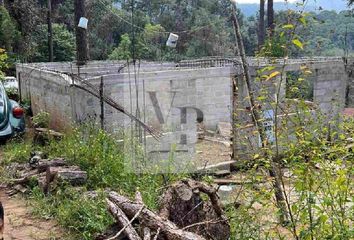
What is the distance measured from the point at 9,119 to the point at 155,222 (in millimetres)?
4490

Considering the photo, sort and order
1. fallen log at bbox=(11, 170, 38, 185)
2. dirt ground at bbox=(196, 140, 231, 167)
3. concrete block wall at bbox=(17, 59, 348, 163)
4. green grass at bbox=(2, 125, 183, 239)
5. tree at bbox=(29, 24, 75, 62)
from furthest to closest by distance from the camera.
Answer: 1. tree at bbox=(29, 24, 75, 62)
2. dirt ground at bbox=(196, 140, 231, 167)
3. concrete block wall at bbox=(17, 59, 348, 163)
4. fallen log at bbox=(11, 170, 38, 185)
5. green grass at bbox=(2, 125, 183, 239)

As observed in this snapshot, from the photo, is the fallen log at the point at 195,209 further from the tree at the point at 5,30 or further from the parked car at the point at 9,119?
the tree at the point at 5,30

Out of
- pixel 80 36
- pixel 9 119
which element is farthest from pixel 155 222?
pixel 80 36

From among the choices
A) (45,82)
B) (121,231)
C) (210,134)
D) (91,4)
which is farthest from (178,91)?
(91,4)

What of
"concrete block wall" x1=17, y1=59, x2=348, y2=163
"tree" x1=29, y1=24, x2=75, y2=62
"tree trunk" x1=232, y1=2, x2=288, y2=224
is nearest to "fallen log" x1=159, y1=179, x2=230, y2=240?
"tree trunk" x1=232, y1=2, x2=288, y2=224

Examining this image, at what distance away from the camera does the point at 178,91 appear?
29.6 ft

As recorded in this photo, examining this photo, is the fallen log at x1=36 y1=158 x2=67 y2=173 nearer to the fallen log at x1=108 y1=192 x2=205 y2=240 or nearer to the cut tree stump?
the cut tree stump

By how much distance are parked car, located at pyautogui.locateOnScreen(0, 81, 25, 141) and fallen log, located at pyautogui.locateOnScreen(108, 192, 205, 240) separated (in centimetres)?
384

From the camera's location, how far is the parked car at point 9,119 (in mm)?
6922

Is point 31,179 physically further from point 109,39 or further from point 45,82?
point 109,39

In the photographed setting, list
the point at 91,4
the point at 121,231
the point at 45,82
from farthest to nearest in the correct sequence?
the point at 91,4
the point at 45,82
the point at 121,231

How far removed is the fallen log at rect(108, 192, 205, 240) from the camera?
3.44 m

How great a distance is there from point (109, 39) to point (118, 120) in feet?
62.9

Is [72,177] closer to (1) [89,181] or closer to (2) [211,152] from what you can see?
(1) [89,181]
